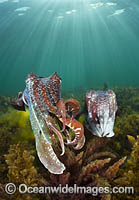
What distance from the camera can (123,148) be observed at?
2902 mm

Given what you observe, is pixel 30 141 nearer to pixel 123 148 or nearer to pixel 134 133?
pixel 123 148

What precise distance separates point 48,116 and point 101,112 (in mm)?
733

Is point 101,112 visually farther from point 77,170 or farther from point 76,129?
point 77,170

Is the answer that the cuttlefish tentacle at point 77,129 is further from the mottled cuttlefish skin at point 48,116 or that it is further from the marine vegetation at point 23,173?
the marine vegetation at point 23,173

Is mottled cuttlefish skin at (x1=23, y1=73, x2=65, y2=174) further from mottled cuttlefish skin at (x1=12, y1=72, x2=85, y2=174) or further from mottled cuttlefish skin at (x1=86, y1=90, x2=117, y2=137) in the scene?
mottled cuttlefish skin at (x1=86, y1=90, x2=117, y2=137)

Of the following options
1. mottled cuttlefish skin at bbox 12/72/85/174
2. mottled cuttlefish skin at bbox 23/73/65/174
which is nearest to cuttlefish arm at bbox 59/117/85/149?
mottled cuttlefish skin at bbox 12/72/85/174

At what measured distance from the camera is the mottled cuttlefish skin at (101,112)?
1929 mm

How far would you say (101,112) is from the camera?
1934 millimetres

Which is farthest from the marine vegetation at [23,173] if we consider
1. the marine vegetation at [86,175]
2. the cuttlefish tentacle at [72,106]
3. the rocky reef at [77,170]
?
the cuttlefish tentacle at [72,106]

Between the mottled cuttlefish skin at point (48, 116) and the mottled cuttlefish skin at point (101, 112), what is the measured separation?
0.27 meters

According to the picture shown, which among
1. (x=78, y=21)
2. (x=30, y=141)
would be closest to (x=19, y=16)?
(x=78, y=21)

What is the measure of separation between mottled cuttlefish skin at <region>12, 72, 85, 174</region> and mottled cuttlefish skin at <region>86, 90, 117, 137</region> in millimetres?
266

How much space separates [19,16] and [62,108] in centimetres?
3503

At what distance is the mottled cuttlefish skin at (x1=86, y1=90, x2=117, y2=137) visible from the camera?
1.93 m
